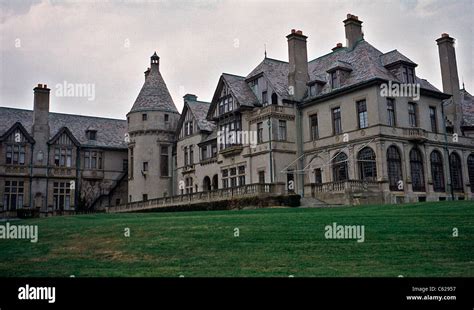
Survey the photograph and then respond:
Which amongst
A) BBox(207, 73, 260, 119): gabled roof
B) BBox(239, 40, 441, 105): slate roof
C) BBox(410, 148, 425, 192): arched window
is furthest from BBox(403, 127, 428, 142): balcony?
BBox(207, 73, 260, 119): gabled roof

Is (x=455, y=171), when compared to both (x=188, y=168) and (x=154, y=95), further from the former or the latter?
(x=154, y=95)

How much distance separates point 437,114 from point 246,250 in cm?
3235

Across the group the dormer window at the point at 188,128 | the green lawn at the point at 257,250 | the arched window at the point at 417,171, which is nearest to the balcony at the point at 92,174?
the dormer window at the point at 188,128

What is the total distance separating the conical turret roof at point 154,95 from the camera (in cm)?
5500

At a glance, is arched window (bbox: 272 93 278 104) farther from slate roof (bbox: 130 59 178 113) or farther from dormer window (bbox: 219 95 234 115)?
slate roof (bbox: 130 59 178 113)

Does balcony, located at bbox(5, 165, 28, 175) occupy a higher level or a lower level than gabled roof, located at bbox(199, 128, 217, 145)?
lower

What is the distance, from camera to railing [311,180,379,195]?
111ft

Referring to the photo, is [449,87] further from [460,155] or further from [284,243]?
[284,243]

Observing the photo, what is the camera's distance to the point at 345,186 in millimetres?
33781

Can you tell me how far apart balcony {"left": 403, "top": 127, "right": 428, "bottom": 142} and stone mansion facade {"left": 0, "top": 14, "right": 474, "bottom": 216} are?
9 centimetres

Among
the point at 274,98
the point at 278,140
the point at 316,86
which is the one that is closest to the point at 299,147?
the point at 278,140
